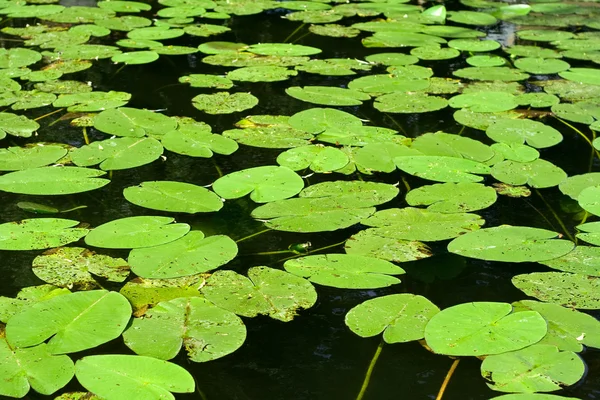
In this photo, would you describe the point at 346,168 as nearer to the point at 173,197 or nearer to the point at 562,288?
the point at 173,197

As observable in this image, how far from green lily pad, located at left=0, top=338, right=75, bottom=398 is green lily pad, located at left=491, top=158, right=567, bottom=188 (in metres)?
1.64

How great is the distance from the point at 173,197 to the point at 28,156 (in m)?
0.67

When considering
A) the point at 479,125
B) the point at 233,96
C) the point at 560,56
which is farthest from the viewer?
the point at 560,56

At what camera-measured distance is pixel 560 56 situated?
4.11 meters

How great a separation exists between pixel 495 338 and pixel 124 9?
371 cm

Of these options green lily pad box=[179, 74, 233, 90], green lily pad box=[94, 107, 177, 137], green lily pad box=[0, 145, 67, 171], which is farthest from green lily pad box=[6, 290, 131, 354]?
green lily pad box=[179, 74, 233, 90]

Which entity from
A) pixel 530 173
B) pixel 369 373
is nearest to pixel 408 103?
pixel 530 173

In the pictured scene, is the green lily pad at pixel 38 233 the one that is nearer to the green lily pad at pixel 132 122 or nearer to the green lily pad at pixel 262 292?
the green lily pad at pixel 262 292

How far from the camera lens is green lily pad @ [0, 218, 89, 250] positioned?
2.23 m

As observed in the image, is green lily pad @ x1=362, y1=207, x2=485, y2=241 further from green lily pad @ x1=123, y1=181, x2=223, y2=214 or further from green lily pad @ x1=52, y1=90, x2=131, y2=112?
green lily pad @ x1=52, y1=90, x2=131, y2=112

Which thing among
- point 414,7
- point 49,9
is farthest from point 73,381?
point 414,7

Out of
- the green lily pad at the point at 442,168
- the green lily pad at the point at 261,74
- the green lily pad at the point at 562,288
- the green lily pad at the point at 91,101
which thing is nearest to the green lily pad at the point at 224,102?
the green lily pad at the point at 261,74

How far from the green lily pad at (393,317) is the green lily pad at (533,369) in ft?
0.65

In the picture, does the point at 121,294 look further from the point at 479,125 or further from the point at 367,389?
the point at 479,125
